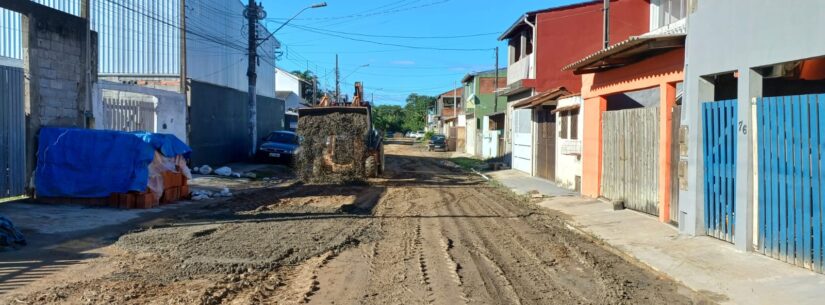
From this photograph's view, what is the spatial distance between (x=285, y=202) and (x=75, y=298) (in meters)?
8.53

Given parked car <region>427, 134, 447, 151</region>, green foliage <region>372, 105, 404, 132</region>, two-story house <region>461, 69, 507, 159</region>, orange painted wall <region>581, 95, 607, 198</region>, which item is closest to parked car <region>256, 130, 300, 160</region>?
two-story house <region>461, 69, 507, 159</region>

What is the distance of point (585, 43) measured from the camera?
2561 centimetres

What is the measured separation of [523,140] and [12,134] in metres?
18.0

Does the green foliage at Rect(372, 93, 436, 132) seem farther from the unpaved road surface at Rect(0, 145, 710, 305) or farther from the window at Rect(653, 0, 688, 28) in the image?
the unpaved road surface at Rect(0, 145, 710, 305)

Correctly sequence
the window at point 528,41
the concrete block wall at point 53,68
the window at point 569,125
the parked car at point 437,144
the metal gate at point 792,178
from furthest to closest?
the parked car at point 437,144
the window at point 528,41
the window at point 569,125
the concrete block wall at point 53,68
the metal gate at point 792,178

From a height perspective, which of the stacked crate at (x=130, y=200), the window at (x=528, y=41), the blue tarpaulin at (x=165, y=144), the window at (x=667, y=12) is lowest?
the stacked crate at (x=130, y=200)

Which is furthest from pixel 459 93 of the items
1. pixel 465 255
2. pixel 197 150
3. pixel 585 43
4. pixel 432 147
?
pixel 465 255

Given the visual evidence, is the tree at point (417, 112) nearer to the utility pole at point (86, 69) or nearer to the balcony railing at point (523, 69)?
Answer: the balcony railing at point (523, 69)

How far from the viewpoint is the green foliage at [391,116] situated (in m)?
113

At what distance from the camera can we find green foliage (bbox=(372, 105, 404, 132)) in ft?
369

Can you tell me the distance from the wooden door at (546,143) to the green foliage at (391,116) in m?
84.8

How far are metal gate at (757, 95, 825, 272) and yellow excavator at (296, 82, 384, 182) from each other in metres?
13.2

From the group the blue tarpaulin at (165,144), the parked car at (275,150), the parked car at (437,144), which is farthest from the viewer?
the parked car at (437,144)

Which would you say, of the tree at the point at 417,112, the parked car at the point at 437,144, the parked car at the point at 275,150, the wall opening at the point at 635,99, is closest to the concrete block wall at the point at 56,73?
the wall opening at the point at 635,99
